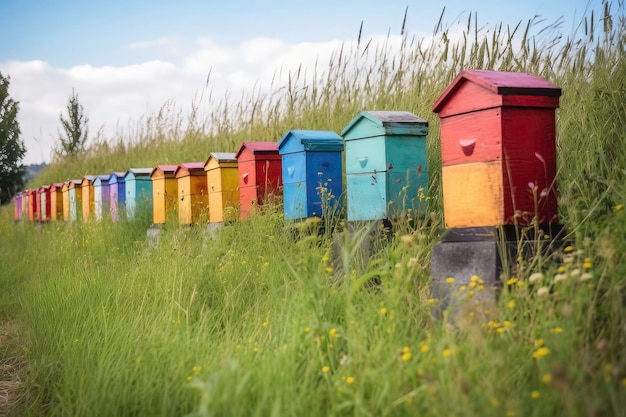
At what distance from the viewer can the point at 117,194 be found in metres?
10.0

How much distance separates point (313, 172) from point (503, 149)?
2.32m

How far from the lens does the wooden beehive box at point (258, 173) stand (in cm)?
666

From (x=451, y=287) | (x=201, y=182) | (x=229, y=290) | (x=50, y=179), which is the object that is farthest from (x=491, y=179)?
(x=50, y=179)

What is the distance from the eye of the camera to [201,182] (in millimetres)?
7977

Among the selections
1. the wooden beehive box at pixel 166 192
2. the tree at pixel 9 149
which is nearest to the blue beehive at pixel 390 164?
the wooden beehive box at pixel 166 192

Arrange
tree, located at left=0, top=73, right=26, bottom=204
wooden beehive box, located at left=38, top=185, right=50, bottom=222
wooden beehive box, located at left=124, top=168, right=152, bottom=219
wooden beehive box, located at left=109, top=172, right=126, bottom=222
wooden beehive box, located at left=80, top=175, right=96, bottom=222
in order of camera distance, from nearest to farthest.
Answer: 1. wooden beehive box, located at left=124, top=168, right=152, bottom=219
2. wooden beehive box, located at left=109, top=172, right=126, bottom=222
3. wooden beehive box, located at left=80, top=175, right=96, bottom=222
4. wooden beehive box, located at left=38, top=185, right=50, bottom=222
5. tree, located at left=0, top=73, right=26, bottom=204

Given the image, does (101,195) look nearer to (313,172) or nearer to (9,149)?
(313,172)

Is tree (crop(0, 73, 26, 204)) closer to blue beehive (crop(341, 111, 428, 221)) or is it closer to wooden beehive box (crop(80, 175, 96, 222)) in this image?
wooden beehive box (crop(80, 175, 96, 222))

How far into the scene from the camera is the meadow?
8.48 feet

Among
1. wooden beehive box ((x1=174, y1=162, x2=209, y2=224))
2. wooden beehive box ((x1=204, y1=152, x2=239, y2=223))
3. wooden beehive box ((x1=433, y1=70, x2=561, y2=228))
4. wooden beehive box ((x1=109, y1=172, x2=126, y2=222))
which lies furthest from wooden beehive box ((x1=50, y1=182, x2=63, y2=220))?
wooden beehive box ((x1=433, y1=70, x2=561, y2=228))

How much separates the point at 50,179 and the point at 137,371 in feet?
50.5

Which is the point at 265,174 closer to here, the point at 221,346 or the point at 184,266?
the point at 184,266

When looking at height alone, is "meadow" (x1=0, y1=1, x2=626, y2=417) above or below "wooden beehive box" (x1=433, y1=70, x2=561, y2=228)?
below

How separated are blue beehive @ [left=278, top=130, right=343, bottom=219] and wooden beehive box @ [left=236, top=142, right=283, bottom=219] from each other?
57cm
